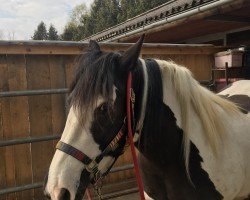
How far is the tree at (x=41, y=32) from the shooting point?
43.1 m

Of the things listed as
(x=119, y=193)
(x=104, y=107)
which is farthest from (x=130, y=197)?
(x=104, y=107)

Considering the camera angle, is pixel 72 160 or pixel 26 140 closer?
pixel 72 160

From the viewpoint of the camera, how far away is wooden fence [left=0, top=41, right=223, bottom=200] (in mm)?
3439

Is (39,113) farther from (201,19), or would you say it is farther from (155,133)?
(201,19)

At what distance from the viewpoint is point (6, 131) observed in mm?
3445

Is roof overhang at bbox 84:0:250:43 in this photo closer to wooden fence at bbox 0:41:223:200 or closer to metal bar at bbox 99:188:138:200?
wooden fence at bbox 0:41:223:200

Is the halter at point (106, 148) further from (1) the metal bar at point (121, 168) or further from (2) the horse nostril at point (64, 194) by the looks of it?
(1) the metal bar at point (121, 168)

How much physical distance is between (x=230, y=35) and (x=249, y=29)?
58cm

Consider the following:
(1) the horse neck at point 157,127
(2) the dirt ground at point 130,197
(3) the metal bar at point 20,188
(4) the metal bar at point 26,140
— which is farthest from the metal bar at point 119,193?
(1) the horse neck at point 157,127

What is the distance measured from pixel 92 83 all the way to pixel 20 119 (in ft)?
7.31

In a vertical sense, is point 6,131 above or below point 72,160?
below

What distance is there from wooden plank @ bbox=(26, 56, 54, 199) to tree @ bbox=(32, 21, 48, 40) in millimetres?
40970

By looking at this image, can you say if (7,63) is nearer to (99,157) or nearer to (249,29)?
(99,157)

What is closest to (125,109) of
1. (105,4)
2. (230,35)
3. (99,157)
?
(99,157)
